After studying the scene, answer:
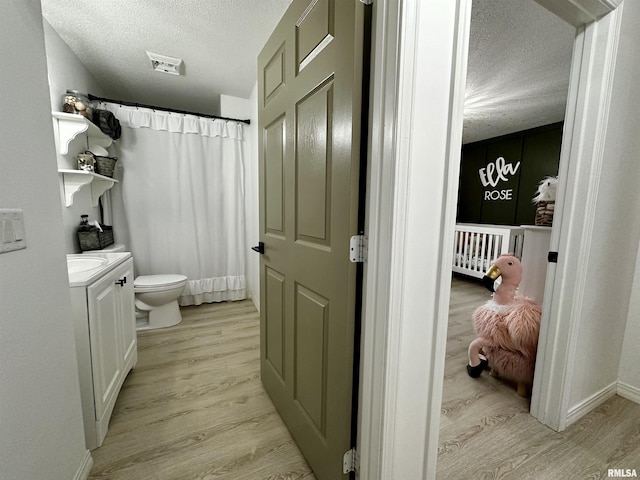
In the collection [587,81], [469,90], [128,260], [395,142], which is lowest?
[128,260]

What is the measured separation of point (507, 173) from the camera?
4.08 meters

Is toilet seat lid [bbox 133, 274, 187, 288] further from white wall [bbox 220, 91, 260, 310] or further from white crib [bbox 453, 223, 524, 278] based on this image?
white crib [bbox 453, 223, 524, 278]

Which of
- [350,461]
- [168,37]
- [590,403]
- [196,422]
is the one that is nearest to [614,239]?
[590,403]

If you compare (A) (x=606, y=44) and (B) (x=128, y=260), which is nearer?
(A) (x=606, y=44)

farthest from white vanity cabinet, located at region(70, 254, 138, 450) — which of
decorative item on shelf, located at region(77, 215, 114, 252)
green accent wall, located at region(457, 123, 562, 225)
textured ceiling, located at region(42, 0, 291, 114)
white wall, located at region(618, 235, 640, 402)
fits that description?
green accent wall, located at region(457, 123, 562, 225)

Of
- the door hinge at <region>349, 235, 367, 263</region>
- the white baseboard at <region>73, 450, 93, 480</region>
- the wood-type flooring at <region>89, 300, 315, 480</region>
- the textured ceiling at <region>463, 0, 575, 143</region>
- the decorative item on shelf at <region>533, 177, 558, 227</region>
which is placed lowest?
the wood-type flooring at <region>89, 300, 315, 480</region>

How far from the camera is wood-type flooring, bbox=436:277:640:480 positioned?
116 cm

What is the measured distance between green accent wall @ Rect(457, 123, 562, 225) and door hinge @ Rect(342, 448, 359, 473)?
4144 mm

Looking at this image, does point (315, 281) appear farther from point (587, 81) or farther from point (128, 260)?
point (587, 81)

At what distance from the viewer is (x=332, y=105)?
0.91 metres

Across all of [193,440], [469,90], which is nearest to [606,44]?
[469,90]

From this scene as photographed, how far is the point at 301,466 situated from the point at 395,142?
138 centimetres

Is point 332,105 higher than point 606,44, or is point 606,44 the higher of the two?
point 606,44

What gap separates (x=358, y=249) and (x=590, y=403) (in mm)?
1782
